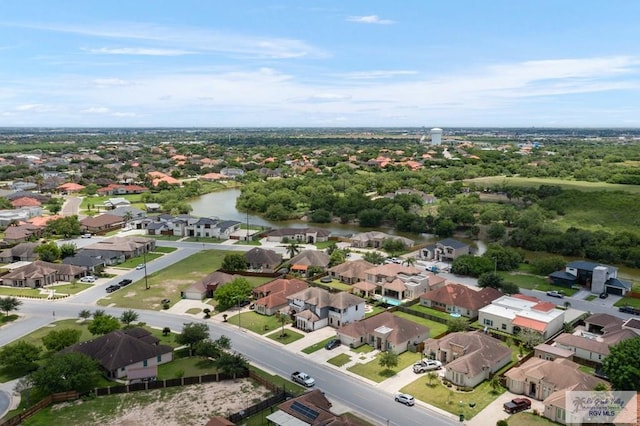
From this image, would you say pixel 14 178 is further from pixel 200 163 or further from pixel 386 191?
pixel 386 191

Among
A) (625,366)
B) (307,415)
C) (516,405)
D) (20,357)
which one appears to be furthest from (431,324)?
(20,357)

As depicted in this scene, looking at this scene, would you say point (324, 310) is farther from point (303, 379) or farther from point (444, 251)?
point (444, 251)

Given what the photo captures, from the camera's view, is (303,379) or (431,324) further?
(431,324)

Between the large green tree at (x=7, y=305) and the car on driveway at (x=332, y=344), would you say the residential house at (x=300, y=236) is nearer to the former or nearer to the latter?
the car on driveway at (x=332, y=344)

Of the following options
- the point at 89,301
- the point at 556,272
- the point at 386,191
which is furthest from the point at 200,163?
the point at 556,272

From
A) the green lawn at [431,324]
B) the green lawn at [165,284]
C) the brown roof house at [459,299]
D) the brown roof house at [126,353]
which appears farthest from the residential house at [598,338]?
the green lawn at [165,284]

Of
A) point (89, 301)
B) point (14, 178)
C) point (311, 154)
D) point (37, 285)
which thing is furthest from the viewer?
point (311, 154)
